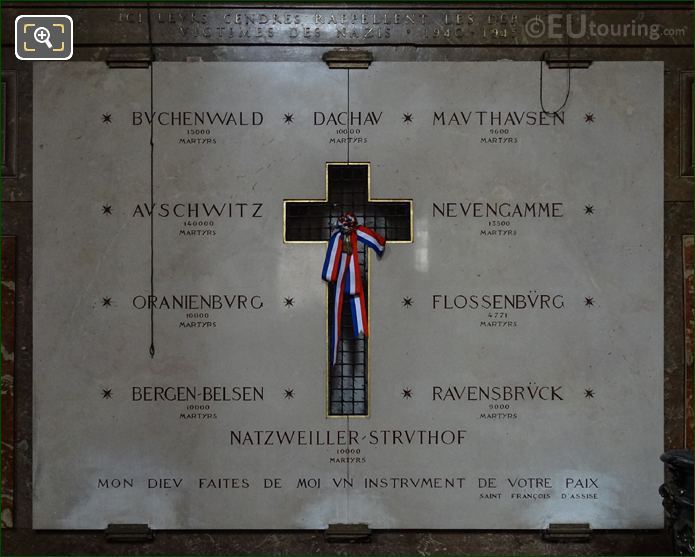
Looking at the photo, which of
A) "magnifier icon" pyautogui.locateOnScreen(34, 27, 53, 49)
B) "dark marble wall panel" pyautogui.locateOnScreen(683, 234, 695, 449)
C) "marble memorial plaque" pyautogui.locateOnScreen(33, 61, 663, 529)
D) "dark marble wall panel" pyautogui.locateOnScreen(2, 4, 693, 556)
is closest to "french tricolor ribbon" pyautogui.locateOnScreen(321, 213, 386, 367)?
"marble memorial plaque" pyautogui.locateOnScreen(33, 61, 663, 529)

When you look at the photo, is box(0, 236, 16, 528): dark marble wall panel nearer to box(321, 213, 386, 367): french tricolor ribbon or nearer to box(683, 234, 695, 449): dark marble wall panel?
box(321, 213, 386, 367): french tricolor ribbon

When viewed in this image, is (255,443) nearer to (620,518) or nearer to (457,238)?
(457,238)

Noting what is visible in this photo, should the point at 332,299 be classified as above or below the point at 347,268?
below

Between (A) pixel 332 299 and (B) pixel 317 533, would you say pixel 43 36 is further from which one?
(B) pixel 317 533

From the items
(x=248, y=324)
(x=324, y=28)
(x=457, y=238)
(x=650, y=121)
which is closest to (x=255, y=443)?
(x=248, y=324)

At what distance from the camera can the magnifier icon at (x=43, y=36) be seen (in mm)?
5035

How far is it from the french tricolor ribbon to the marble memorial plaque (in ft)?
0.41

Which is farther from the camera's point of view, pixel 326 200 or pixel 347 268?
pixel 326 200

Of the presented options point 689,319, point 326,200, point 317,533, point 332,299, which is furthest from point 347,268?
point 689,319

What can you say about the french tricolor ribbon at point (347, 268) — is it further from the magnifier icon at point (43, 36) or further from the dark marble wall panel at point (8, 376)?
the magnifier icon at point (43, 36)

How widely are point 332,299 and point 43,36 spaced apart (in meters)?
2.84

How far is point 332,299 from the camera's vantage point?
5012mm

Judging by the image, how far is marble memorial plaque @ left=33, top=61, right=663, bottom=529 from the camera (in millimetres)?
4980

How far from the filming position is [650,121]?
5.02 m
